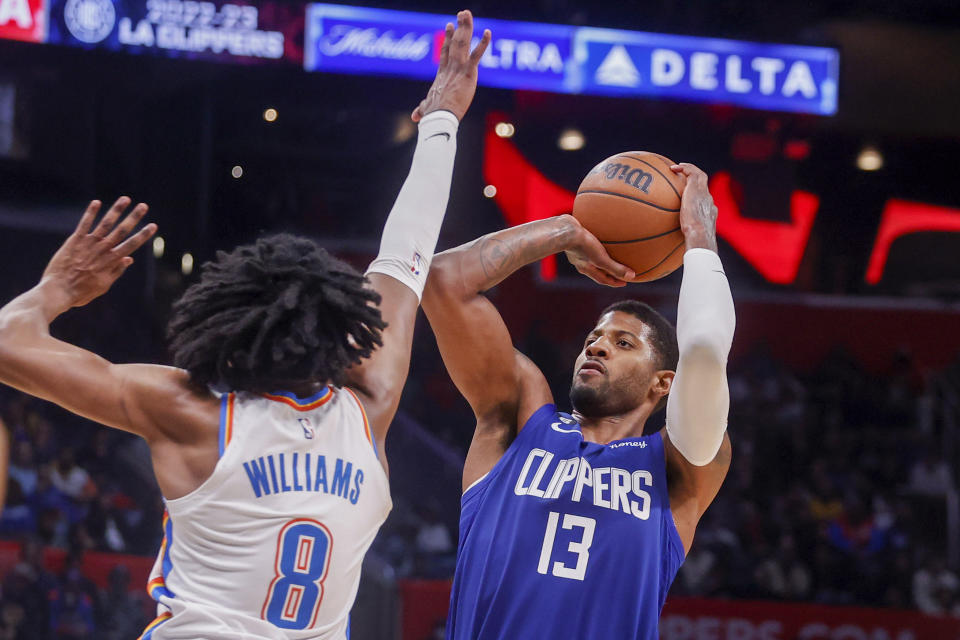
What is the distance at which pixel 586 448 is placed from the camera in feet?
11.2

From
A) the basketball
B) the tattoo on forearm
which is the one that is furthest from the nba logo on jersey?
the basketball

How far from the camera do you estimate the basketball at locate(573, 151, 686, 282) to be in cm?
354

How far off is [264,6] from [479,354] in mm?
7633

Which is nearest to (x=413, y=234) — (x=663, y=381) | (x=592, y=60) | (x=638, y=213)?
(x=638, y=213)

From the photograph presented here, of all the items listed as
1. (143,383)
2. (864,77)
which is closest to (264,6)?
(864,77)

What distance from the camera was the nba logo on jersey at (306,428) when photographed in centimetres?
227

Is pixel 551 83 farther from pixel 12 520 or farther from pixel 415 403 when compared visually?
pixel 12 520

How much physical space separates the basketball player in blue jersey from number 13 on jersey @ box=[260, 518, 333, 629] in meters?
1.02

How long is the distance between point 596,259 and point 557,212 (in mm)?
9777

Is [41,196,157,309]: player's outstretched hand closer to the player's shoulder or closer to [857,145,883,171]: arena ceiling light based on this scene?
the player's shoulder

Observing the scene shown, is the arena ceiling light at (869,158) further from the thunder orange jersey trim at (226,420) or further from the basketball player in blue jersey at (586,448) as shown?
the thunder orange jersey trim at (226,420)

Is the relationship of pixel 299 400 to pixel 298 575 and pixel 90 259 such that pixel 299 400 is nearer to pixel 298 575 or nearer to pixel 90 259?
pixel 298 575

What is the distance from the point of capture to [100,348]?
13039 mm

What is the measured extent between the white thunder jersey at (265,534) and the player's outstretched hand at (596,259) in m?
1.45
